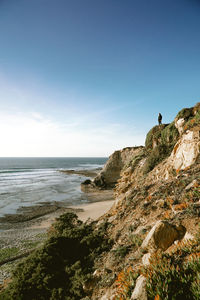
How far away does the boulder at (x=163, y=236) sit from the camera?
4.68m

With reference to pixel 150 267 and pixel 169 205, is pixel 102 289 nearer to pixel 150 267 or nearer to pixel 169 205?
pixel 150 267

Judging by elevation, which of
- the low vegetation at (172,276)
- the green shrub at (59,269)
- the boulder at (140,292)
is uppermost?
the low vegetation at (172,276)

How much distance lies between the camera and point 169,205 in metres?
6.81

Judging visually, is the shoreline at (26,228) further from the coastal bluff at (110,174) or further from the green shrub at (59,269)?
the coastal bluff at (110,174)

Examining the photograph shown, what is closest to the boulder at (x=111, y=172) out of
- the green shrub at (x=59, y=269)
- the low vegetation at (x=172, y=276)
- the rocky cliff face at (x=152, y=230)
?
the rocky cliff face at (x=152, y=230)

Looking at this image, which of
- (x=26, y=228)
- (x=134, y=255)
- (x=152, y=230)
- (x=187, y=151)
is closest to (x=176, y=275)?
(x=152, y=230)

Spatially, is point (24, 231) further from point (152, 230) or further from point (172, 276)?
point (172, 276)

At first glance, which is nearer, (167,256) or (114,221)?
(167,256)

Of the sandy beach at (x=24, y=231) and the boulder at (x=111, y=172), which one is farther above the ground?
the boulder at (x=111, y=172)

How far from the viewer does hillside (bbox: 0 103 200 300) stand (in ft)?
11.2

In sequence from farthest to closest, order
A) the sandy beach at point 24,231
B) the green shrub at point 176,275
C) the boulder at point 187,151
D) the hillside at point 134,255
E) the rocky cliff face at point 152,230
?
the sandy beach at point 24,231 → the boulder at point 187,151 → the rocky cliff face at point 152,230 → the hillside at point 134,255 → the green shrub at point 176,275

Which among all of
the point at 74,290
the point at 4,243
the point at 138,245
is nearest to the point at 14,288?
the point at 74,290

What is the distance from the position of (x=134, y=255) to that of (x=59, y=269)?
131 inches

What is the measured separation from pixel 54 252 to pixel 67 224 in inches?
118
